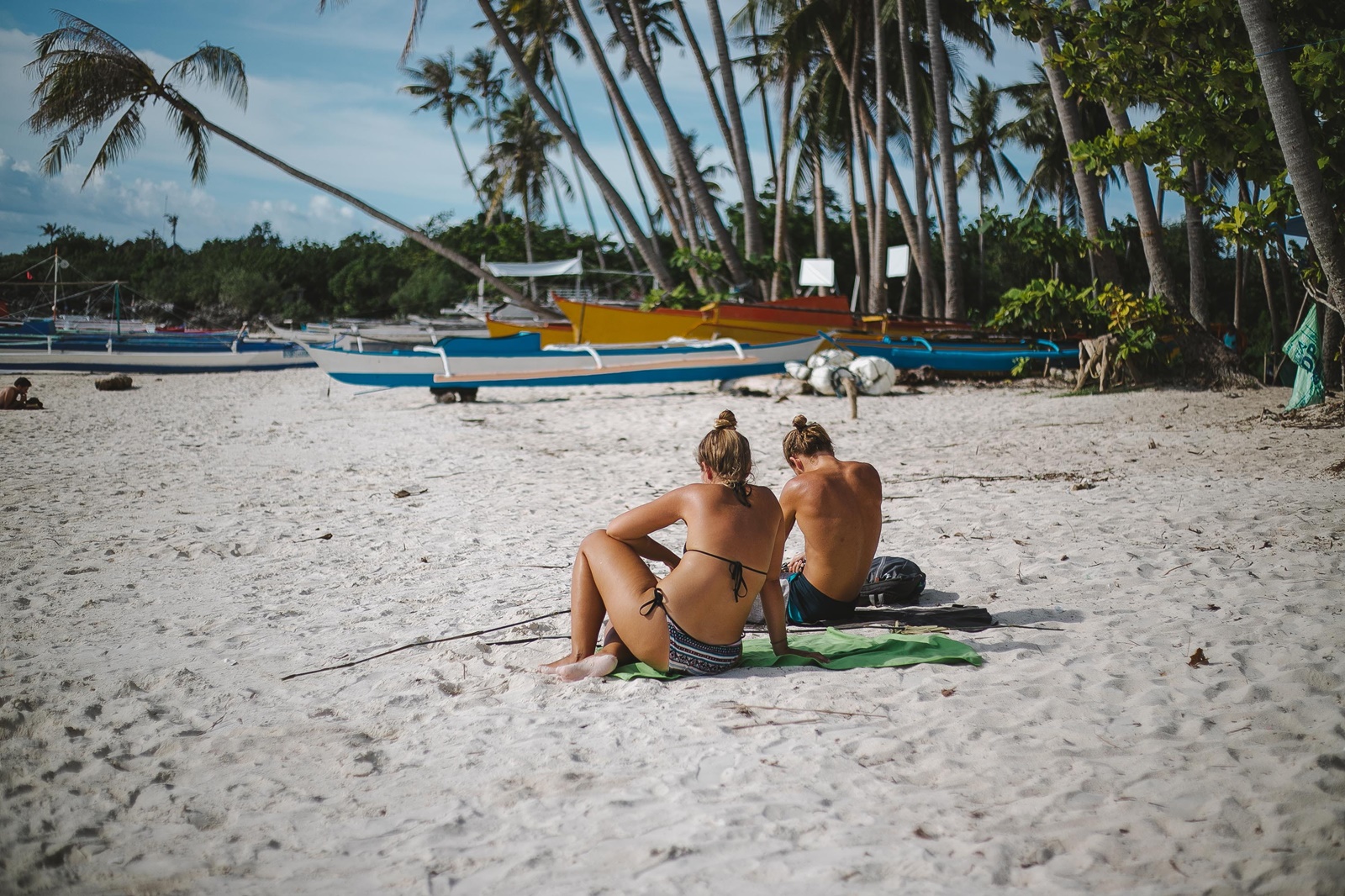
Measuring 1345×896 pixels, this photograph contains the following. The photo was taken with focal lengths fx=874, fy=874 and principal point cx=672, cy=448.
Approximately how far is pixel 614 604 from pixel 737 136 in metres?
16.5

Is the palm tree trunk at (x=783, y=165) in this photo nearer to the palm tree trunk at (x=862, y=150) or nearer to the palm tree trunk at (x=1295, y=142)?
the palm tree trunk at (x=862, y=150)

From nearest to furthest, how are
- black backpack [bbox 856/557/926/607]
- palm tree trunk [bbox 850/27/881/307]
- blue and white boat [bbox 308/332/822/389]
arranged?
black backpack [bbox 856/557/926/607] → blue and white boat [bbox 308/332/822/389] → palm tree trunk [bbox 850/27/881/307]

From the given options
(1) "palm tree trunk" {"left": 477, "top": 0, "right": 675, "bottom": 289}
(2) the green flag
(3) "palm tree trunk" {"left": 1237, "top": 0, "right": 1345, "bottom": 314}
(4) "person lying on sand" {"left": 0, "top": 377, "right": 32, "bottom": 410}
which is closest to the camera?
(3) "palm tree trunk" {"left": 1237, "top": 0, "right": 1345, "bottom": 314}

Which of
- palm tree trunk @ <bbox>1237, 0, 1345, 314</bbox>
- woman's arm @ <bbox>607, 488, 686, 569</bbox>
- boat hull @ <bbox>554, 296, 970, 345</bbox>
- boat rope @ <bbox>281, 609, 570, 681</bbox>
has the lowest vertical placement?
boat rope @ <bbox>281, 609, 570, 681</bbox>

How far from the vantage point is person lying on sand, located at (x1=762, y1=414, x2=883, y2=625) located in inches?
147

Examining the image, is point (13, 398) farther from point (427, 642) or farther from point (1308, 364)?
point (1308, 364)

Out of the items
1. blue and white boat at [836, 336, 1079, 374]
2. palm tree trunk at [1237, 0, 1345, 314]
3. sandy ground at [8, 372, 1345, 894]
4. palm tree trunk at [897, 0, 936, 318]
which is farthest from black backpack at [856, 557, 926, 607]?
palm tree trunk at [897, 0, 936, 318]

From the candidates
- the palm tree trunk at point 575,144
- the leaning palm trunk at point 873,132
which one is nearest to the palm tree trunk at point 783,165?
the leaning palm trunk at point 873,132

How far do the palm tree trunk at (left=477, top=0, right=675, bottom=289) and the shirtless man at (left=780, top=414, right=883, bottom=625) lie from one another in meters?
13.5

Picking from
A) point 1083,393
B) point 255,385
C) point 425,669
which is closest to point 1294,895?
point 425,669

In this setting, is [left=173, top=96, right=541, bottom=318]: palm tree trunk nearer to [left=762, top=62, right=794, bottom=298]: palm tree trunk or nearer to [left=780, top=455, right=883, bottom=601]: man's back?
[left=762, top=62, right=794, bottom=298]: palm tree trunk

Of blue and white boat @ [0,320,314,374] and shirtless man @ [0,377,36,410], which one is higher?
blue and white boat @ [0,320,314,374]

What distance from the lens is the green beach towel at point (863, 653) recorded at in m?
3.33

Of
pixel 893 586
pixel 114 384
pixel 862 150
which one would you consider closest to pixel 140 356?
pixel 114 384
